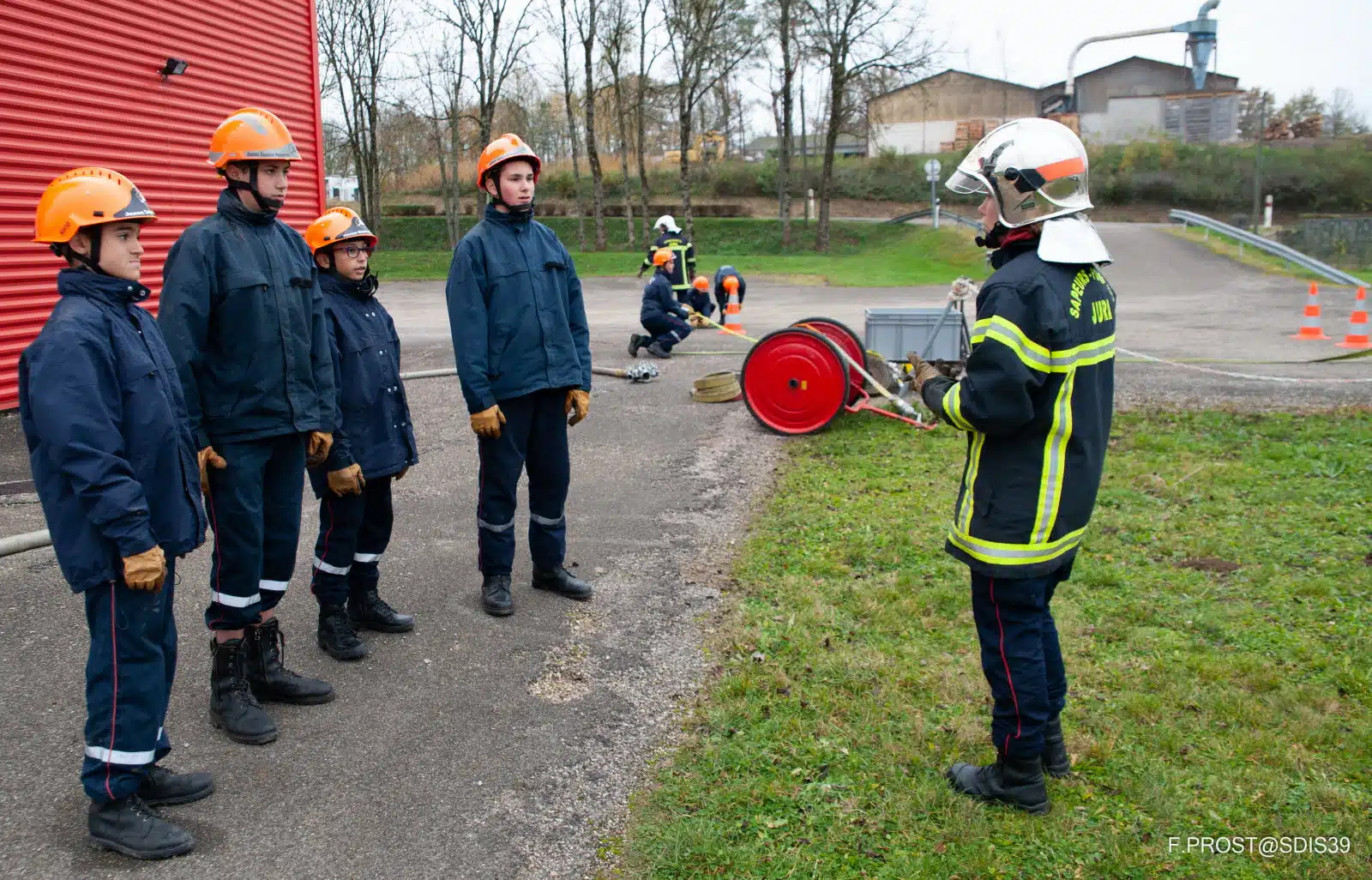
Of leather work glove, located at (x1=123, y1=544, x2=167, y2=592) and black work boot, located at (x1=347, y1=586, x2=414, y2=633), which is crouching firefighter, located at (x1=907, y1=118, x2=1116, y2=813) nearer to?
leather work glove, located at (x1=123, y1=544, x2=167, y2=592)

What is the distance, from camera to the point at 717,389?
12.0m

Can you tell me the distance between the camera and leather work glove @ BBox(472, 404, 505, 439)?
5.37m

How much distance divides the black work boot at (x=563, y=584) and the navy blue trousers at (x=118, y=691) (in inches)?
105

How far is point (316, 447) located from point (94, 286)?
4.08ft

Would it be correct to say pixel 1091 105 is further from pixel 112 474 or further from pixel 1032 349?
pixel 112 474

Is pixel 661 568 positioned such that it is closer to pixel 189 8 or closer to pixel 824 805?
pixel 824 805

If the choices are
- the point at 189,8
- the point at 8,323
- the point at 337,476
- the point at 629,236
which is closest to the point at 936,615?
the point at 337,476

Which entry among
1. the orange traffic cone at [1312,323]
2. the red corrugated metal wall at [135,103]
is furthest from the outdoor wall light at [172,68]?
the orange traffic cone at [1312,323]

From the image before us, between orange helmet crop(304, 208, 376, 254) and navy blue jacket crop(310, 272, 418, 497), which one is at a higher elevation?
orange helmet crop(304, 208, 376, 254)

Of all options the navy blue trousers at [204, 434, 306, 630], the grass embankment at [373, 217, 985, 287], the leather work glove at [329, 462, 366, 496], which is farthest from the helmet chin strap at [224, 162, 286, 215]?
the grass embankment at [373, 217, 985, 287]

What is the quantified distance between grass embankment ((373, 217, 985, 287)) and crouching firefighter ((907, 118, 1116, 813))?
27.1 m

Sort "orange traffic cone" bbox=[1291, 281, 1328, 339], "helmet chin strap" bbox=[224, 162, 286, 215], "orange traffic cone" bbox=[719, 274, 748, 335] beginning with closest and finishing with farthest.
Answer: "helmet chin strap" bbox=[224, 162, 286, 215], "orange traffic cone" bbox=[1291, 281, 1328, 339], "orange traffic cone" bbox=[719, 274, 748, 335]

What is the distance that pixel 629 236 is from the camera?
46531 millimetres

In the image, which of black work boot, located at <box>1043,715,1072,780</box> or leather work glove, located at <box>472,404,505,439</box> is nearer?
black work boot, located at <box>1043,715,1072,780</box>
